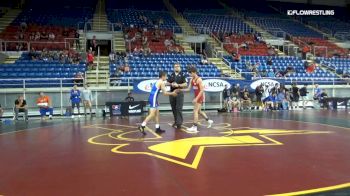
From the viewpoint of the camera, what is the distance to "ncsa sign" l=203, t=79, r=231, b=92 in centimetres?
2019

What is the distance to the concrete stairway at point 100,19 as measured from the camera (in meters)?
28.8

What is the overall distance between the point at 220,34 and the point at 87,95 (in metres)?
16.8

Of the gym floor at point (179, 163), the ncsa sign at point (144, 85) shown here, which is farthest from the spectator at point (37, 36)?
the gym floor at point (179, 163)

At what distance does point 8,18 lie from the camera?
1134 inches

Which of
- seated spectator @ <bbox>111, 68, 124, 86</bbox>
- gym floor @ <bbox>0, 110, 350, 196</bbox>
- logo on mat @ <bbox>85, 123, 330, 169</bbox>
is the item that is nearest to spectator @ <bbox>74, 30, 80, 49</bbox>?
seated spectator @ <bbox>111, 68, 124, 86</bbox>

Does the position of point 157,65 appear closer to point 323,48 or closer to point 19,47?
point 19,47

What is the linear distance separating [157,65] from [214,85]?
4.31 m

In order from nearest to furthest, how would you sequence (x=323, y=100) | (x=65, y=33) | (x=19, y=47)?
(x=323, y=100), (x=19, y=47), (x=65, y=33)

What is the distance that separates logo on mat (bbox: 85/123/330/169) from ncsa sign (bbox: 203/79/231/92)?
8689 millimetres

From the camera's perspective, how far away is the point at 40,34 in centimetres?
2522

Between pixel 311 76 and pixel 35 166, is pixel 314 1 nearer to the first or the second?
pixel 311 76

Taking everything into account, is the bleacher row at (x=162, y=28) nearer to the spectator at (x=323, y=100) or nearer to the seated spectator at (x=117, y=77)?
the seated spectator at (x=117, y=77)

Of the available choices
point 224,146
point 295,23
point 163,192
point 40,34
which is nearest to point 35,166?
point 163,192

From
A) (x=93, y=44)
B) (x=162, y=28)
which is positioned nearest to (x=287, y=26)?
(x=162, y=28)
